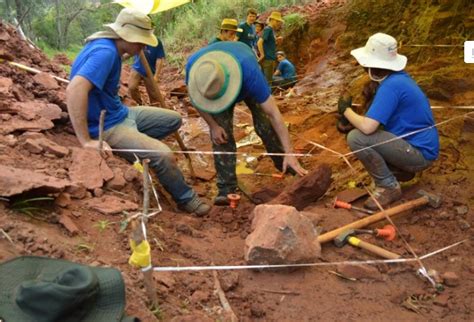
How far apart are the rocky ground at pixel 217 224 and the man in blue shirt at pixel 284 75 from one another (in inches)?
162

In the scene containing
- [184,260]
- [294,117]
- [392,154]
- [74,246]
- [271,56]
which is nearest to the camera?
[74,246]

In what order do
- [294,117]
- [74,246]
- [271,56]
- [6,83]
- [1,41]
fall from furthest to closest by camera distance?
[271,56] → [294,117] → [1,41] → [6,83] → [74,246]

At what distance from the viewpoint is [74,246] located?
2.65m

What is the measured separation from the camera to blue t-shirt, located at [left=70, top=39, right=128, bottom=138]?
3.82m

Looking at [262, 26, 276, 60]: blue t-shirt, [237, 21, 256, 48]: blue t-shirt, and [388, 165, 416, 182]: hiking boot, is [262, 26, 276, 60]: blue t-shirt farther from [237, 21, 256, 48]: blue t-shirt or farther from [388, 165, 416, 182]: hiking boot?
[388, 165, 416, 182]: hiking boot

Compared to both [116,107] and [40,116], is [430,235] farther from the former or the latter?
[40,116]

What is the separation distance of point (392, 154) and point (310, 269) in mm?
1439

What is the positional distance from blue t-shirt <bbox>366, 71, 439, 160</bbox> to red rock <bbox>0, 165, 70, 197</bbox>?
2509mm

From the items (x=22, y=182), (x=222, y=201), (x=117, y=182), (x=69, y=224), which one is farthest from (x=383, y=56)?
(x=22, y=182)

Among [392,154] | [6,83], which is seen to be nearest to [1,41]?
[6,83]

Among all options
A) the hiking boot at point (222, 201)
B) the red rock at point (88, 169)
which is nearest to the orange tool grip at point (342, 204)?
the hiking boot at point (222, 201)

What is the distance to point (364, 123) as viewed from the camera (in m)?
3.90

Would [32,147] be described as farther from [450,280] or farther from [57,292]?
[450,280]

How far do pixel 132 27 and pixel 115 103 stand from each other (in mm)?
705
